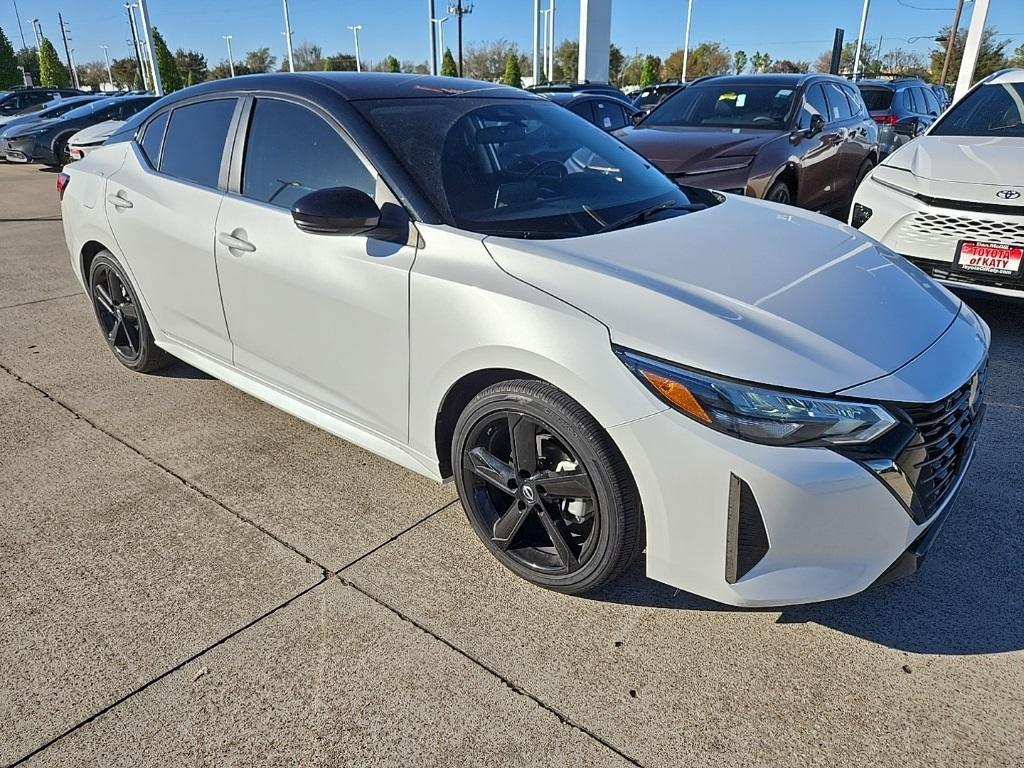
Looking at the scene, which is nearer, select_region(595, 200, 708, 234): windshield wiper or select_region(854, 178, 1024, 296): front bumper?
select_region(595, 200, 708, 234): windshield wiper

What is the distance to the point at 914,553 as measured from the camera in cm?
211

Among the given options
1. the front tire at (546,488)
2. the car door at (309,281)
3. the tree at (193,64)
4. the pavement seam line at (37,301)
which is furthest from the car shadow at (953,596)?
the tree at (193,64)

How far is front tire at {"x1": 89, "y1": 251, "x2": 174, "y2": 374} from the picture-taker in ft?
13.4

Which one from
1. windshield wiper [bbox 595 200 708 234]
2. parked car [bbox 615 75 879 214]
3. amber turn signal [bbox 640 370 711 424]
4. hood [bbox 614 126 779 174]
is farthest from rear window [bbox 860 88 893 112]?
amber turn signal [bbox 640 370 711 424]

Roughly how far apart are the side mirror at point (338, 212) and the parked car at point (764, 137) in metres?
4.35

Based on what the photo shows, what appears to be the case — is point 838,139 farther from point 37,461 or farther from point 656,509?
point 37,461

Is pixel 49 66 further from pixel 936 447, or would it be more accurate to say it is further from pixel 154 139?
pixel 936 447

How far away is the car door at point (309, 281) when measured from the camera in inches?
105

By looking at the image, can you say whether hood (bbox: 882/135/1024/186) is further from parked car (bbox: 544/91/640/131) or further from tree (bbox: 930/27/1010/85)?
tree (bbox: 930/27/1010/85)

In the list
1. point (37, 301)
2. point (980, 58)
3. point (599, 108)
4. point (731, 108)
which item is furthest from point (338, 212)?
point (980, 58)

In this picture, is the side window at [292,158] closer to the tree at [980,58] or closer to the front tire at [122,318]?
the front tire at [122,318]

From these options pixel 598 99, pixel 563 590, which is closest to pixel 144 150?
pixel 563 590

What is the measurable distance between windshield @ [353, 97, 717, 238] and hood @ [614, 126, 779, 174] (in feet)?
10.3

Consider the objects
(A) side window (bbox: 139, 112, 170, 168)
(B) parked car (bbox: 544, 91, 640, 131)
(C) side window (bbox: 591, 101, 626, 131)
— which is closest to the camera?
(A) side window (bbox: 139, 112, 170, 168)
